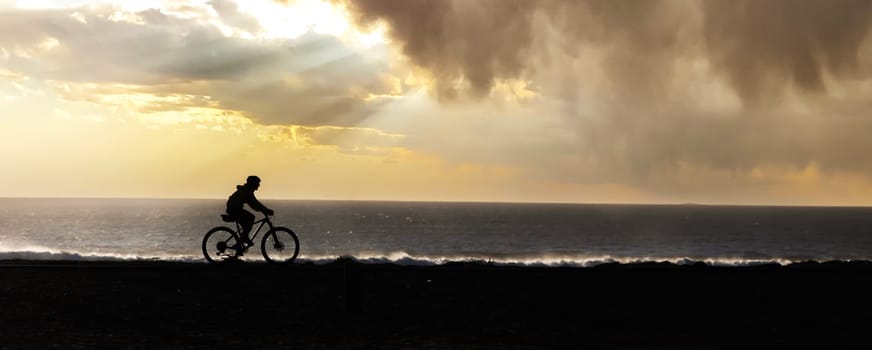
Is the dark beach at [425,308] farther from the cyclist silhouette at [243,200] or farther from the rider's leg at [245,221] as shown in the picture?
the cyclist silhouette at [243,200]

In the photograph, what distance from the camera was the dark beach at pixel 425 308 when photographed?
11867mm

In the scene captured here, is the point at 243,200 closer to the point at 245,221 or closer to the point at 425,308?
the point at 245,221

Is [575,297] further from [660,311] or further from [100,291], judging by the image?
[100,291]

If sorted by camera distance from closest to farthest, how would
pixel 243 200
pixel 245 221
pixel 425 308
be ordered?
pixel 425 308 → pixel 243 200 → pixel 245 221

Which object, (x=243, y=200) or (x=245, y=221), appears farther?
(x=245, y=221)

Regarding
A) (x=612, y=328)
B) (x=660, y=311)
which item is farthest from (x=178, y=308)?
(x=660, y=311)

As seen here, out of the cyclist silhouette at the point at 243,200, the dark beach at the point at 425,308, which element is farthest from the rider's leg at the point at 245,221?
the dark beach at the point at 425,308

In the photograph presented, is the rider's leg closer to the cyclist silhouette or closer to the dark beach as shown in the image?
the cyclist silhouette

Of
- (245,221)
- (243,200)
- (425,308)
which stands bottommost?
(425,308)

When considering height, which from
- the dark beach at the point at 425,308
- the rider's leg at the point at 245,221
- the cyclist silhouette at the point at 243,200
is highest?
the cyclist silhouette at the point at 243,200

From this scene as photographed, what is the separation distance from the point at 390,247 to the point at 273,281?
73367 mm

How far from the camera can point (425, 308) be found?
15.0 metres

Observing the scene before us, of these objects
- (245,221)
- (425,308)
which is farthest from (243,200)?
(425,308)

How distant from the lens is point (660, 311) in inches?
584
